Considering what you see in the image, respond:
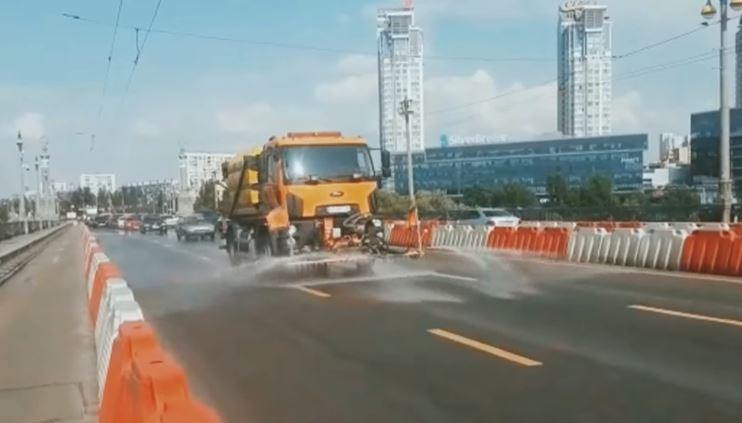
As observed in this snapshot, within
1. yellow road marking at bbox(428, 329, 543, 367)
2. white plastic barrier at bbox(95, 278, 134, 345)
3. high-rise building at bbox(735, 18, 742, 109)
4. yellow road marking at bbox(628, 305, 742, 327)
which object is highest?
high-rise building at bbox(735, 18, 742, 109)

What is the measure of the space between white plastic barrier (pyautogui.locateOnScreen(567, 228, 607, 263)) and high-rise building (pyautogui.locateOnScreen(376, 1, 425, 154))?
2787 cm

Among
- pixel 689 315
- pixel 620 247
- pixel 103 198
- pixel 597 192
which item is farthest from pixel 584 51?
pixel 103 198

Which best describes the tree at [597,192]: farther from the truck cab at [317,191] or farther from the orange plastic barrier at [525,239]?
the truck cab at [317,191]

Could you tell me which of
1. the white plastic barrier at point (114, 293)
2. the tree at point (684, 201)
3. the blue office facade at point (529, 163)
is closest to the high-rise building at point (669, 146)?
the blue office facade at point (529, 163)

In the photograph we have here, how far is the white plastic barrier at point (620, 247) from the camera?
61.2 ft

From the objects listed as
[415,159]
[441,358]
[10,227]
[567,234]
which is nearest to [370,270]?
[567,234]

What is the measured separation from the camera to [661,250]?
702 inches

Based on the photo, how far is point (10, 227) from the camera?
179 feet

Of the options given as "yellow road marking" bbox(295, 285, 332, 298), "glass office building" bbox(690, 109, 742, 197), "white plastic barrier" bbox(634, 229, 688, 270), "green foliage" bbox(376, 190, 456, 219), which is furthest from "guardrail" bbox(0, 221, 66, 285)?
"glass office building" bbox(690, 109, 742, 197)

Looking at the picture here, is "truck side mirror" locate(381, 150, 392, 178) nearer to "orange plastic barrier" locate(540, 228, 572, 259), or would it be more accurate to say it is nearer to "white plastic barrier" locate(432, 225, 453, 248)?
"orange plastic barrier" locate(540, 228, 572, 259)

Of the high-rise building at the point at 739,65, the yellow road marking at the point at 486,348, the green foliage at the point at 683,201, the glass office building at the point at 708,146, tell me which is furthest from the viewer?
the glass office building at the point at 708,146

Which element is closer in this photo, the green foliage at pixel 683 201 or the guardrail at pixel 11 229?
the green foliage at pixel 683 201

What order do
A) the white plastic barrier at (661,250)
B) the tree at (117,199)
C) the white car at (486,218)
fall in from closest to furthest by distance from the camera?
the white plastic barrier at (661,250)
the white car at (486,218)
the tree at (117,199)

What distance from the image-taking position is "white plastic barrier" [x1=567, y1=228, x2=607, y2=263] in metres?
19.9
